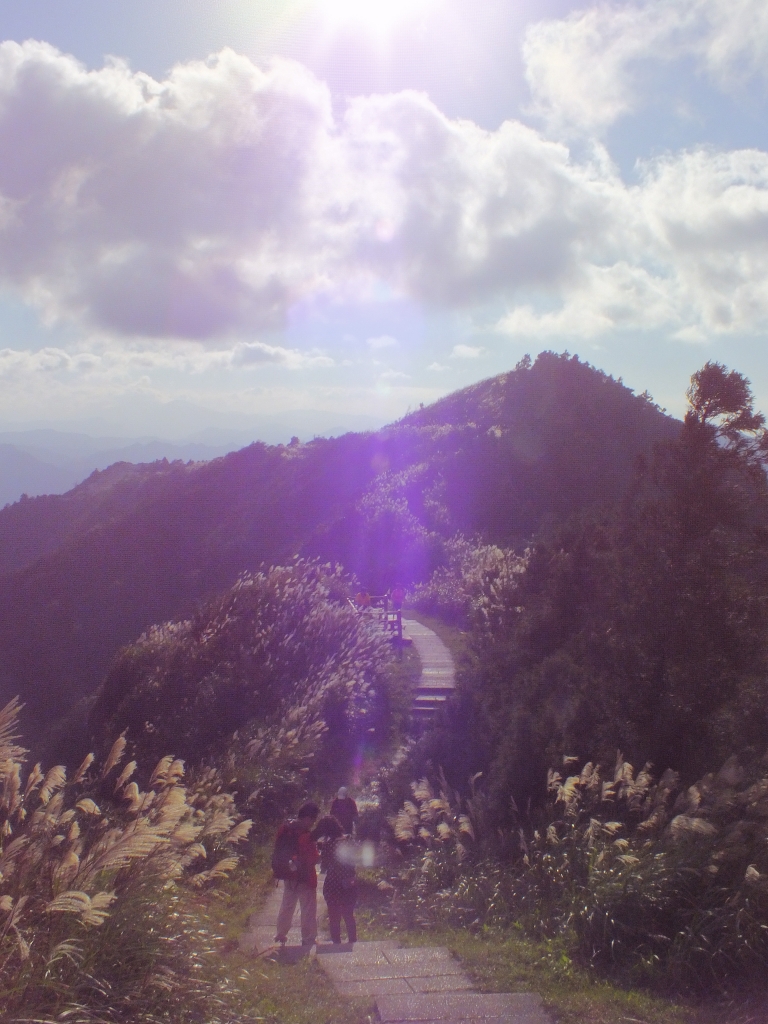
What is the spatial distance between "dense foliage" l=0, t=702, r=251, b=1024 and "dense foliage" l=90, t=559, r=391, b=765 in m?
6.22

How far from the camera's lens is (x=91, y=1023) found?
3.47 m

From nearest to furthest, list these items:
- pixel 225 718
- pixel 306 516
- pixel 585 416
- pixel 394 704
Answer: pixel 225 718, pixel 394 704, pixel 585 416, pixel 306 516

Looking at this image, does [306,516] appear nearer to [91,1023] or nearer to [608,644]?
[608,644]

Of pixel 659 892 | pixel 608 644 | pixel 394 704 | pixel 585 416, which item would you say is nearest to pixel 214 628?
pixel 394 704

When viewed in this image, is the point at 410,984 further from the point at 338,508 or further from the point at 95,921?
the point at 338,508

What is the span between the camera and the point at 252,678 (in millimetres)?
13484

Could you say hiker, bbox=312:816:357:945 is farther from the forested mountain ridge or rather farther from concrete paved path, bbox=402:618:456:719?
the forested mountain ridge

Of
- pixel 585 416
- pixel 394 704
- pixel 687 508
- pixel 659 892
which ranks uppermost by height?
pixel 585 416

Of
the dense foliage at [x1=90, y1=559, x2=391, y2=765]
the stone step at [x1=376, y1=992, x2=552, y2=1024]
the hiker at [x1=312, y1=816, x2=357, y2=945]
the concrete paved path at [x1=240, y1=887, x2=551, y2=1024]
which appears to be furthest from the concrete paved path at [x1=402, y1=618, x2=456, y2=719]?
the stone step at [x1=376, y1=992, x2=552, y2=1024]

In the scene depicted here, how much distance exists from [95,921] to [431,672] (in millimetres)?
12194

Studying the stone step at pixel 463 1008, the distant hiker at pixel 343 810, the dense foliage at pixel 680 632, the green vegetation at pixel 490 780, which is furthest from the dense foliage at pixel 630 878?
the stone step at pixel 463 1008

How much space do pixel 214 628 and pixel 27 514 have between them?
58809 mm

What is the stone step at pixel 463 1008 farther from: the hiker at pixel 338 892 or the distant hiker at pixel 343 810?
the distant hiker at pixel 343 810

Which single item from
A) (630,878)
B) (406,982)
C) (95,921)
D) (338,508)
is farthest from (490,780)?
(338,508)
